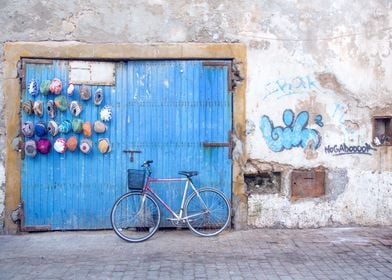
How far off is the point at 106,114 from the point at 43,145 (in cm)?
→ 99

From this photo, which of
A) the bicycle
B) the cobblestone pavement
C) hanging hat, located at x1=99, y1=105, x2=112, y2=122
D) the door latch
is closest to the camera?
the cobblestone pavement

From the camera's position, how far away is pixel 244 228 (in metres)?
8.29

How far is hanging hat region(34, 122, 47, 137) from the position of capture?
7.99 meters

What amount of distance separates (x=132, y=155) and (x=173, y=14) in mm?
2122

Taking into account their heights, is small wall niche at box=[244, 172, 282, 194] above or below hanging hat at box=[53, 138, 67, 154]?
below

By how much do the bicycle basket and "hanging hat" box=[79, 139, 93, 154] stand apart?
2.55 feet

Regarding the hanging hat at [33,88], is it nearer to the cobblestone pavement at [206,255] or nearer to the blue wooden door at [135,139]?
the blue wooden door at [135,139]

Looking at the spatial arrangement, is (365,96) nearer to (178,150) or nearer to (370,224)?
(370,224)

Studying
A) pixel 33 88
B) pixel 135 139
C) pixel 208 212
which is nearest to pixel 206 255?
pixel 208 212

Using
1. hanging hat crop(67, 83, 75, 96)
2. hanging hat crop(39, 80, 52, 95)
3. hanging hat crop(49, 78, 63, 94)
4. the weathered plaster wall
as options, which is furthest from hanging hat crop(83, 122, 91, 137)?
the weathered plaster wall

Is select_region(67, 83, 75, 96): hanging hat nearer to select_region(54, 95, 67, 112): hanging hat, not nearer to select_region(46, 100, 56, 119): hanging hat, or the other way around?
select_region(54, 95, 67, 112): hanging hat

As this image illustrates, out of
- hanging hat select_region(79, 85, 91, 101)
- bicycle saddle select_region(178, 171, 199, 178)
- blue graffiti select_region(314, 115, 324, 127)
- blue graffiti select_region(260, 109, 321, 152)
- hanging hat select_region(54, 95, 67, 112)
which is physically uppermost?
hanging hat select_region(79, 85, 91, 101)

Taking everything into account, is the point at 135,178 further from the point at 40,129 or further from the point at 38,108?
the point at 38,108

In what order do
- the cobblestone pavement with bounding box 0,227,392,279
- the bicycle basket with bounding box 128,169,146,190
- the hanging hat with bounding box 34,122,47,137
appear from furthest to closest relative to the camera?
the hanging hat with bounding box 34,122,47,137, the bicycle basket with bounding box 128,169,146,190, the cobblestone pavement with bounding box 0,227,392,279
